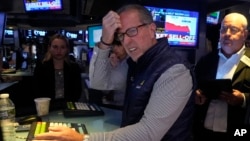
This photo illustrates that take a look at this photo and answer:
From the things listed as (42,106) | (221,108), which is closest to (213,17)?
(221,108)

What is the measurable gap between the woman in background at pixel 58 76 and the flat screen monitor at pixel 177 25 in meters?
1.10

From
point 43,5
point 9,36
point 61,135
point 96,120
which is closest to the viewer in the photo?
point 61,135

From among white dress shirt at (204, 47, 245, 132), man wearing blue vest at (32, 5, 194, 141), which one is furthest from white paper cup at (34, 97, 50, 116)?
white dress shirt at (204, 47, 245, 132)

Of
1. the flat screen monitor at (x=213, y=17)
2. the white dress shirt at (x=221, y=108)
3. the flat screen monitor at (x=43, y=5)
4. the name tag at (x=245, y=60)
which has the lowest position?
the white dress shirt at (x=221, y=108)

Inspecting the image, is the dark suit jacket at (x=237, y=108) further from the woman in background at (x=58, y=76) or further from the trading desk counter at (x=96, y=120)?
the woman in background at (x=58, y=76)

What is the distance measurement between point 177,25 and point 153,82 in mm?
2486

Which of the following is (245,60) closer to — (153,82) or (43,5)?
(153,82)

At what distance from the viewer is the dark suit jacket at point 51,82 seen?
2969 millimetres

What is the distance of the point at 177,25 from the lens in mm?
3639

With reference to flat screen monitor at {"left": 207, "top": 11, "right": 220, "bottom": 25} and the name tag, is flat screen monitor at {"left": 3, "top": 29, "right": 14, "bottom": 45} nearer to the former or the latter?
flat screen monitor at {"left": 207, "top": 11, "right": 220, "bottom": 25}

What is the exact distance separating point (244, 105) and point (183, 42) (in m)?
1.59

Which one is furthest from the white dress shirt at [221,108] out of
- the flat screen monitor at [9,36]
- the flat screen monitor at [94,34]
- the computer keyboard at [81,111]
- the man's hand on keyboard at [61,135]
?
the flat screen monitor at [9,36]

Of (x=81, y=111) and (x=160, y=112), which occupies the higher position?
(x=160, y=112)

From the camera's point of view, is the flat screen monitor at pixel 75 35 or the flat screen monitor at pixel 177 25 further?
the flat screen monitor at pixel 75 35
